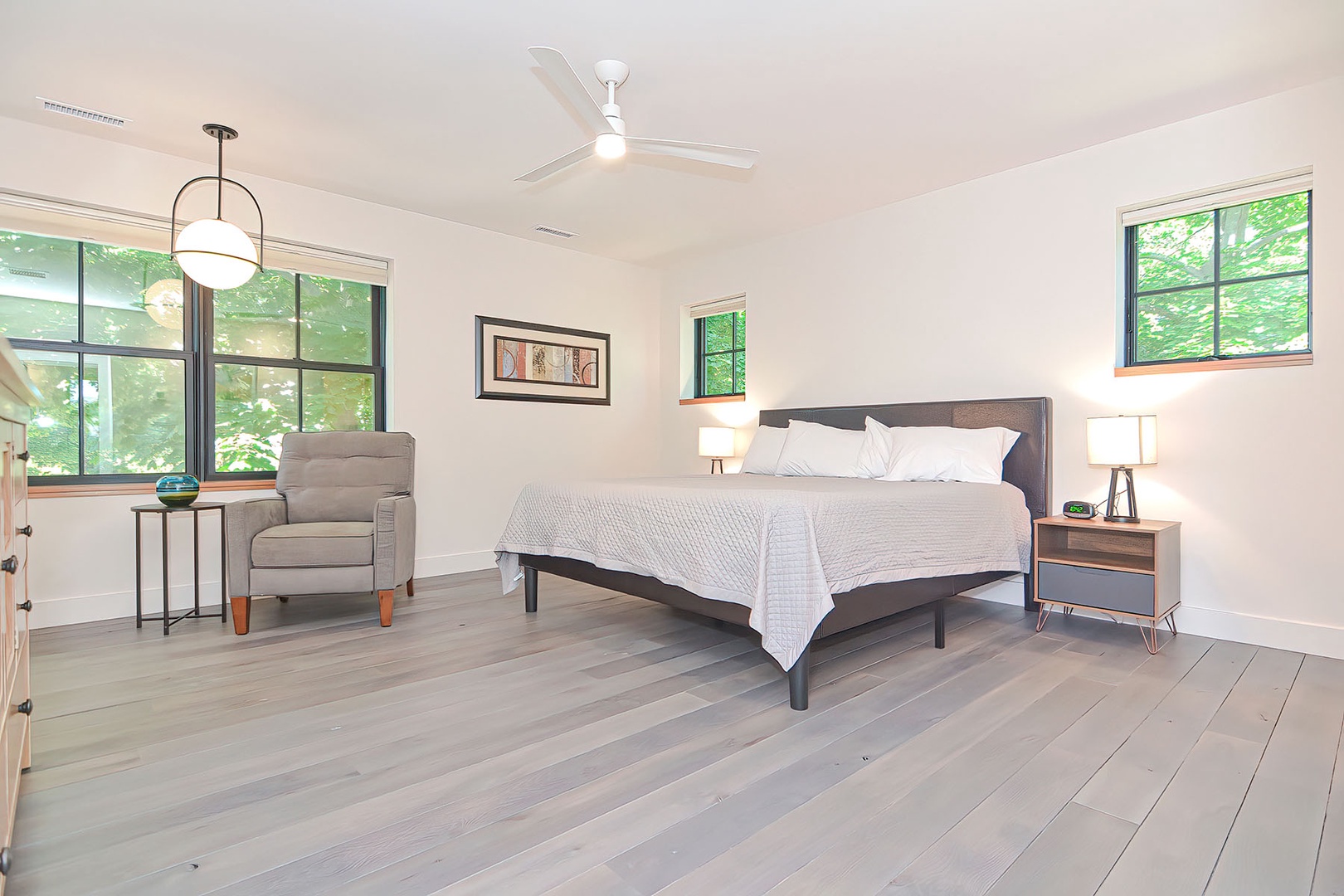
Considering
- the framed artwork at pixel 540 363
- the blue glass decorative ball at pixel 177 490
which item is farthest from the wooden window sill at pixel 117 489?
the framed artwork at pixel 540 363

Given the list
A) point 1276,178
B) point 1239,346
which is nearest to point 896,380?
point 1239,346

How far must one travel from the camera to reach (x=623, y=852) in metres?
1.48

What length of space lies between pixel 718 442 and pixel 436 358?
2.13 metres

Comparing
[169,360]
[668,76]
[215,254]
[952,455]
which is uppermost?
[668,76]

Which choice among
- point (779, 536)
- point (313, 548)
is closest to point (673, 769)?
point (779, 536)

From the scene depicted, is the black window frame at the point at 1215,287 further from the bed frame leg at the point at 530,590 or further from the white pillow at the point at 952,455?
the bed frame leg at the point at 530,590

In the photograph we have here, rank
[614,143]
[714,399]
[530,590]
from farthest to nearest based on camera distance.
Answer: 1. [714,399]
2. [530,590]
3. [614,143]

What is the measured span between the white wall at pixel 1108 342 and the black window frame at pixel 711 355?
0.53 meters

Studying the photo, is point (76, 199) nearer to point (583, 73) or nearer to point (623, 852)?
point (583, 73)

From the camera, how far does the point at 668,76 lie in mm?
2836

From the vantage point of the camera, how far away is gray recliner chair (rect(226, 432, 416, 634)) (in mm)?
3225

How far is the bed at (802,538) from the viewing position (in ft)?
7.43

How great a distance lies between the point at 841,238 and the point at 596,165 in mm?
1859

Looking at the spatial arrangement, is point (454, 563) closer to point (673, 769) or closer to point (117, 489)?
point (117, 489)
